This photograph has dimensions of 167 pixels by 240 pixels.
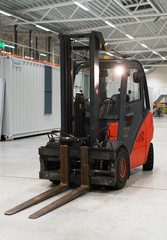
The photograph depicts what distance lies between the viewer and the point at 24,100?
46.3 ft

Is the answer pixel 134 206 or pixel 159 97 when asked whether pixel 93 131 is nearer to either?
pixel 134 206

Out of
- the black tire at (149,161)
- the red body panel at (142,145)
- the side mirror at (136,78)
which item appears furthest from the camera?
the black tire at (149,161)

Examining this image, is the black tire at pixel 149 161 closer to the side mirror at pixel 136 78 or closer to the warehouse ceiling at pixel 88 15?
the side mirror at pixel 136 78

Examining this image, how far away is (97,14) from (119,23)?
3331 millimetres

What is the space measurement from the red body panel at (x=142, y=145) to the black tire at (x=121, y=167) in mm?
461

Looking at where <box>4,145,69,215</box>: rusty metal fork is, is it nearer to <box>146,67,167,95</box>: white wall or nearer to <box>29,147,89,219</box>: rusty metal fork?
<box>29,147,89,219</box>: rusty metal fork

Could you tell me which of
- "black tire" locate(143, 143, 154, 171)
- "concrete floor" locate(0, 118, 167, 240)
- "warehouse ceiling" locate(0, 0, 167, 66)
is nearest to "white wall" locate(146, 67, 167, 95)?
"warehouse ceiling" locate(0, 0, 167, 66)

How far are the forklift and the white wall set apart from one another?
128ft

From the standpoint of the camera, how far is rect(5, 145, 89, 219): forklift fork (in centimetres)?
466

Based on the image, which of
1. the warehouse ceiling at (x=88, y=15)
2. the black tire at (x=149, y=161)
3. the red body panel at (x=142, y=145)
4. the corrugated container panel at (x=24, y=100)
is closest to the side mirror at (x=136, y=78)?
the red body panel at (x=142, y=145)

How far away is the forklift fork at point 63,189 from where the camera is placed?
4656 millimetres

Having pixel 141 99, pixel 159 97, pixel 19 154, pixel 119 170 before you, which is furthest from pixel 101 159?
pixel 159 97

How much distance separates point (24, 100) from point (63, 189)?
902 cm

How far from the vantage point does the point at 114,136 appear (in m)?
5.94
